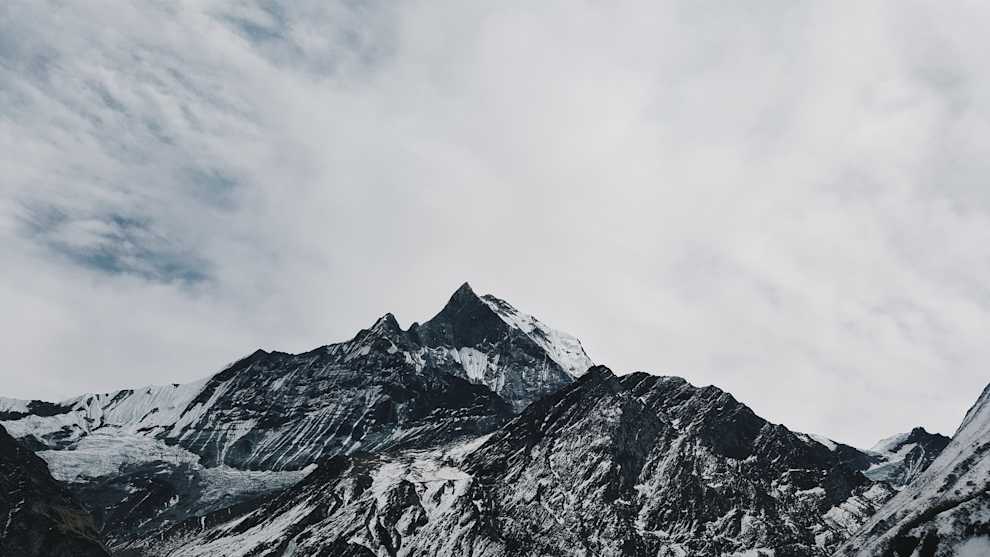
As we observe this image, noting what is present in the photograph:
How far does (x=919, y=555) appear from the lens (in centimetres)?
19388

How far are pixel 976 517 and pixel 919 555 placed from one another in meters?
15.3

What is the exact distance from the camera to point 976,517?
18738 cm
